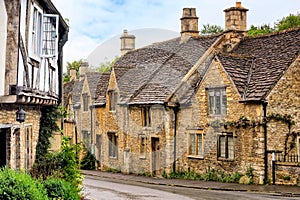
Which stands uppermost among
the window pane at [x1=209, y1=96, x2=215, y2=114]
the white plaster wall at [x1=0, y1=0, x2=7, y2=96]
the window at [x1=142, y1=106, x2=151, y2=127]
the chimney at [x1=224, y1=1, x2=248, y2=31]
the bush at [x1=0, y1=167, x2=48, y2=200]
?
the chimney at [x1=224, y1=1, x2=248, y2=31]

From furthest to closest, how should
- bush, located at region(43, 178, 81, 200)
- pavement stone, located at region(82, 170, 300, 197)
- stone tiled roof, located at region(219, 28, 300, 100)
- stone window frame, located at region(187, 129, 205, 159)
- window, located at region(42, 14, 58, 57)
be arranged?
stone window frame, located at region(187, 129, 205, 159)
stone tiled roof, located at region(219, 28, 300, 100)
pavement stone, located at region(82, 170, 300, 197)
window, located at region(42, 14, 58, 57)
bush, located at region(43, 178, 81, 200)

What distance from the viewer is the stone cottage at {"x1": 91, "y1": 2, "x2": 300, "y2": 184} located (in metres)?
27.6

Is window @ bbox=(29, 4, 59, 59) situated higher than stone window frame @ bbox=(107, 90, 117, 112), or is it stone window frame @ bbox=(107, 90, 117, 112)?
window @ bbox=(29, 4, 59, 59)

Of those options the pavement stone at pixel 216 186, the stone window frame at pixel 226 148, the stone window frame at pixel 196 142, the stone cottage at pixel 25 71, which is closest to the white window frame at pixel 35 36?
the stone cottage at pixel 25 71

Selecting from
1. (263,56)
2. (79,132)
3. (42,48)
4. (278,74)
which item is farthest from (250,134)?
(79,132)

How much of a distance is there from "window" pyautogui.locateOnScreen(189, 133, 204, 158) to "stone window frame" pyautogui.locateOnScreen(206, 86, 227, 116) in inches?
62.1

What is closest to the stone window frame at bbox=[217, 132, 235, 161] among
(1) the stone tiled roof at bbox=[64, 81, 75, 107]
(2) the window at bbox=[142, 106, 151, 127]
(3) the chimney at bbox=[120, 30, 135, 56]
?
(2) the window at bbox=[142, 106, 151, 127]

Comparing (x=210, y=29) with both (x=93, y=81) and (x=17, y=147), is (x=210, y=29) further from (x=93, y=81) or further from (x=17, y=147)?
(x=17, y=147)

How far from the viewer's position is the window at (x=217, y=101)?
97.3 ft

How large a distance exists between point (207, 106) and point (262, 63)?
3712 millimetres

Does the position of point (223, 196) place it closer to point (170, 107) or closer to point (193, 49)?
point (170, 107)

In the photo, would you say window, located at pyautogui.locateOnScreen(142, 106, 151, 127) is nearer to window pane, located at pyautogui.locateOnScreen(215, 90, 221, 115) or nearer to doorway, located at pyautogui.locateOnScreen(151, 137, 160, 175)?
doorway, located at pyautogui.locateOnScreen(151, 137, 160, 175)

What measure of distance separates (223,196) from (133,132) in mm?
15084

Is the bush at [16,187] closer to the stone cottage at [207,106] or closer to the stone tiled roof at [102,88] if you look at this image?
the stone cottage at [207,106]
